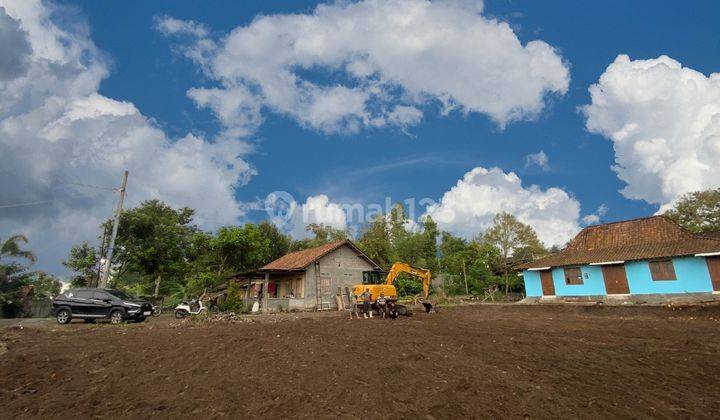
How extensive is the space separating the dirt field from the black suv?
6.25 m

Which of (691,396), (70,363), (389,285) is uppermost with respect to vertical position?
(389,285)

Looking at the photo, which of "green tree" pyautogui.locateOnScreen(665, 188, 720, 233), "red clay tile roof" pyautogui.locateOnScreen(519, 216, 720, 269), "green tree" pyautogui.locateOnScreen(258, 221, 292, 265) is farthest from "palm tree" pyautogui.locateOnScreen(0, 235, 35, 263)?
"green tree" pyautogui.locateOnScreen(665, 188, 720, 233)

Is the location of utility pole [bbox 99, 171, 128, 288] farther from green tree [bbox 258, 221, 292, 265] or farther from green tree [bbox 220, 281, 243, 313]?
green tree [bbox 258, 221, 292, 265]

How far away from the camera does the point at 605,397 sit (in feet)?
19.9

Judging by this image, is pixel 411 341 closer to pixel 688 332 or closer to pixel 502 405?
pixel 502 405

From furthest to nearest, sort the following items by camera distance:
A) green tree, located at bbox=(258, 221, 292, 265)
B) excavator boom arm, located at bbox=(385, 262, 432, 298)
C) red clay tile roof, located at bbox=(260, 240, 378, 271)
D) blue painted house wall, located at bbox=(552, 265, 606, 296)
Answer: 1. green tree, located at bbox=(258, 221, 292, 265)
2. red clay tile roof, located at bbox=(260, 240, 378, 271)
3. blue painted house wall, located at bbox=(552, 265, 606, 296)
4. excavator boom arm, located at bbox=(385, 262, 432, 298)

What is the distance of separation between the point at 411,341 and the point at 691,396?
20.2 feet

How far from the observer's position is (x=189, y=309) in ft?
72.0

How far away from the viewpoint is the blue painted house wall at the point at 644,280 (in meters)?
22.2

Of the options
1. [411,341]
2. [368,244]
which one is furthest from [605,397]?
[368,244]

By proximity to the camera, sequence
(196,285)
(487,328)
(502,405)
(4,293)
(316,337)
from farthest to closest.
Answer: (196,285) < (4,293) < (487,328) < (316,337) < (502,405)

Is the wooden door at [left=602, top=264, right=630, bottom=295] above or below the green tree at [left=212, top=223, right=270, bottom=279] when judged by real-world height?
below

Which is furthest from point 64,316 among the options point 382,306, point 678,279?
point 678,279

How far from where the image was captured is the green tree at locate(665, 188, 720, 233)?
1512 inches
